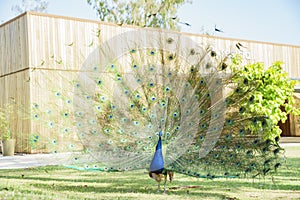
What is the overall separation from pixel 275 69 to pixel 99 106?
7.28m

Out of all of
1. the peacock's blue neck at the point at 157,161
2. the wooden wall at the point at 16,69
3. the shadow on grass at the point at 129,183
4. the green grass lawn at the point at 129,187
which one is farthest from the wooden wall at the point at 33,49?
the peacock's blue neck at the point at 157,161

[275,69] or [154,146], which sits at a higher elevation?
[275,69]

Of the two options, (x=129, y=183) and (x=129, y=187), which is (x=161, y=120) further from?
(x=129, y=183)

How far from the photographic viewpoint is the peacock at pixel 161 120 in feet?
20.0

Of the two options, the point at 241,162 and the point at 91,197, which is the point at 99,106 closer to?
the point at 91,197

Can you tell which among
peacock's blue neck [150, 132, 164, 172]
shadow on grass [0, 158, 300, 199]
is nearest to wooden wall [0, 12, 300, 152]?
shadow on grass [0, 158, 300, 199]

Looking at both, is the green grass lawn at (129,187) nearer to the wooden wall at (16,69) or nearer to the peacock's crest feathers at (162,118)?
the peacock's crest feathers at (162,118)

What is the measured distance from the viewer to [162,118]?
6262 millimetres

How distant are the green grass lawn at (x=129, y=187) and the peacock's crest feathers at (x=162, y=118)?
38 centimetres

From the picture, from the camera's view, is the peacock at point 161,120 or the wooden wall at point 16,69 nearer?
the peacock at point 161,120

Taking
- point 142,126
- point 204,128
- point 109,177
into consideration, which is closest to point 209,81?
point 204,128

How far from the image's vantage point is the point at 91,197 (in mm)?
5820

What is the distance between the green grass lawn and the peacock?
13.3 inches

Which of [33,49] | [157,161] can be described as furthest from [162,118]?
[33,49]
